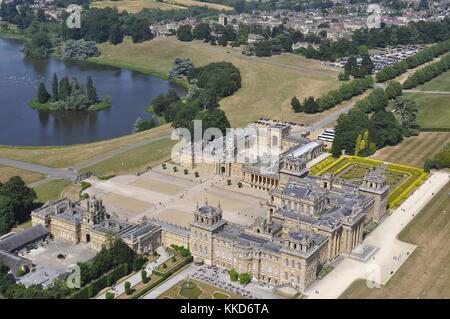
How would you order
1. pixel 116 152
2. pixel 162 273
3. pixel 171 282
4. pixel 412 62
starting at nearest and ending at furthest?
1. pixel 171 282
2. pixel 162 273
3. pixel 116 152
4. pixel 412 62

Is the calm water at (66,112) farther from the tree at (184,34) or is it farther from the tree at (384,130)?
the tree at (384,130)

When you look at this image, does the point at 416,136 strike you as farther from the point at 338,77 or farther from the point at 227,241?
the point at 227,241

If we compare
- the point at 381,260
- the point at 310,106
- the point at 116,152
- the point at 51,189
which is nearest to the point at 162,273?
the point at 381,260

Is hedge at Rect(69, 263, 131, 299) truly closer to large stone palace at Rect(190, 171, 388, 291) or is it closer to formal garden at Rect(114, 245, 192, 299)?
formal garden at Rect(114, 245, 192, 299)

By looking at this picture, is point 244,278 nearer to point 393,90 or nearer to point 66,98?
point 393,90

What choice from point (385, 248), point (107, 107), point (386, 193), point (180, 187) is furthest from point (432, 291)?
point (107, 107)

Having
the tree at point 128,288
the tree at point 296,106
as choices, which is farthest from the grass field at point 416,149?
the tree at point 128,288

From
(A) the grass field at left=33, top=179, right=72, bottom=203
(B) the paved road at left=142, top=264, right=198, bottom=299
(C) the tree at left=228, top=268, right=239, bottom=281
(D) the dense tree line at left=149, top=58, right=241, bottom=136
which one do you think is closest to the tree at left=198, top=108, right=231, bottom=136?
(D) the dense tree line at left=149, top=58, right=241, bottom=136
